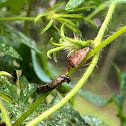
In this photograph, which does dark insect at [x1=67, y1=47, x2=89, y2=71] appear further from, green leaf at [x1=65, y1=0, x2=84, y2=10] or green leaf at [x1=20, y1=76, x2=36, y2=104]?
green leaf at [x1=20, y1=76, x2=36, y2=104]

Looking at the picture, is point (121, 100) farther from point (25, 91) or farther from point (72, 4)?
point (72, 4)

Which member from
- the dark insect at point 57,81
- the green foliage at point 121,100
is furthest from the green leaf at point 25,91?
the green foliage at point 121,100

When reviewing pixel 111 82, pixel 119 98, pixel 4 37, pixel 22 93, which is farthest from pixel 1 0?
pixel 111 82

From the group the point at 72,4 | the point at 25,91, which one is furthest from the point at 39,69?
the point at 72,4

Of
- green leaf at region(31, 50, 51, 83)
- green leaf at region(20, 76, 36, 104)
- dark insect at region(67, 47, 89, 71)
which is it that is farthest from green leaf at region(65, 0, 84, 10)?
green leaf at region(31, 50, 51, 83)

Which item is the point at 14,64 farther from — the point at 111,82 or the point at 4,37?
the point at 111,82

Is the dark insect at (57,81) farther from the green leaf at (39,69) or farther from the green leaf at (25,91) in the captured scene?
the green leaf at (39,69)

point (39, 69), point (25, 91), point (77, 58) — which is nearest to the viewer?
point (77, 58)

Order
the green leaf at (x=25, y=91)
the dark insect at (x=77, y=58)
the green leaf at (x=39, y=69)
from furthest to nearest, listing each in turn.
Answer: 1. the green leaf at (x=39, y=69)
2. the green leaf at (x=25, y=91)
3. the dark insect at (x=77, y=58)
